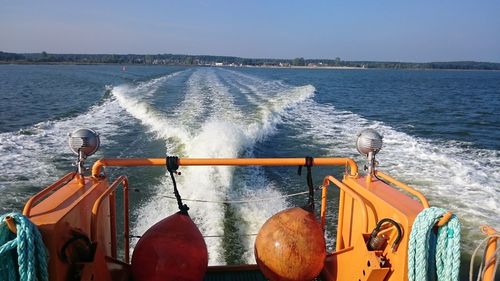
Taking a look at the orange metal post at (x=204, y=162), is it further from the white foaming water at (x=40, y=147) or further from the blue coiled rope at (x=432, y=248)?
the white foaming water at (x=40, y=147)

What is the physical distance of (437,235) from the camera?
98.3 inches

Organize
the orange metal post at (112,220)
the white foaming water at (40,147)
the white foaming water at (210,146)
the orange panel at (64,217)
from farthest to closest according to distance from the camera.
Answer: the white foaming water at (40,147) → the white foaming water at (210,146) → the orange metal post at (112,220) → the orange panel at (64,217)

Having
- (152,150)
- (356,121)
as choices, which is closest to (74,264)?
(152,150)

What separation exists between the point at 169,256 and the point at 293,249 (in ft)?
2.91

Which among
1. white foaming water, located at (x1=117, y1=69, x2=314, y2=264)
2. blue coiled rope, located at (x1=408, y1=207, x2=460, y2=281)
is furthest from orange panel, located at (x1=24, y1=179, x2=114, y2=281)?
white foaming water, located at (x1=117, y1=69, x2=314, y2=264)

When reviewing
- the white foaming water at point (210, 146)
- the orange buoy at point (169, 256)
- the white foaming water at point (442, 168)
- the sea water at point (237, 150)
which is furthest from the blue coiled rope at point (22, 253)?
the white foaming water at point (442, 168)

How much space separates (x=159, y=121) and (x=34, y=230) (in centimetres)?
1221

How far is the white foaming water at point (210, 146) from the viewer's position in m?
6.32

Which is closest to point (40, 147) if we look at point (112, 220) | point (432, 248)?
point (112, 220)

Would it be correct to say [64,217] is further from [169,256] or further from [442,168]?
[442,168]

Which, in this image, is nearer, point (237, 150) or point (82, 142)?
point (82, 142)

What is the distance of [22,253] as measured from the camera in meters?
2.05

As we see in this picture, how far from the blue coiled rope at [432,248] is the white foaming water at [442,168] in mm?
4175

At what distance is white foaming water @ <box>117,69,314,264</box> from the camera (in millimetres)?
6320
